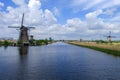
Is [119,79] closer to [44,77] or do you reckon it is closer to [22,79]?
[44,77]

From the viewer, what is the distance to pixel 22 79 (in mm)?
25562

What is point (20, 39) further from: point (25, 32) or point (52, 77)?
point (52, 77)

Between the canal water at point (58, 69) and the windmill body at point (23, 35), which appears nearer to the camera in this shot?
the canal water at point (58, 69)

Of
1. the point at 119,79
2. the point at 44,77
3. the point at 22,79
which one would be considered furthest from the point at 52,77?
the point at 119,79

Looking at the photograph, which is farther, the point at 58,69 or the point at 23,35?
the point at 23,35

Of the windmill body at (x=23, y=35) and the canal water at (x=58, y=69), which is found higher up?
the windmill body at (x=23, y=35)

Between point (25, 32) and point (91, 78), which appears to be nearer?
point (91, 78)

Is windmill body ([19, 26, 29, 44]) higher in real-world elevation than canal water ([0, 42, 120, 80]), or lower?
higher

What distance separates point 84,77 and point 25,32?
91564mm

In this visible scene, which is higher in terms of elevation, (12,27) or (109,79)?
(12,27)

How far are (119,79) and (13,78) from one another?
11212mm

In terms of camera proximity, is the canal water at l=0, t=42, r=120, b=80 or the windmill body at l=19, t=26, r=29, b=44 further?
the windmill body at l=19, t=26, r=29, b=44

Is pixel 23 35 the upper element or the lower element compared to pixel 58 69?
upper

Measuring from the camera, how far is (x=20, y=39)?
117438 millimetres
